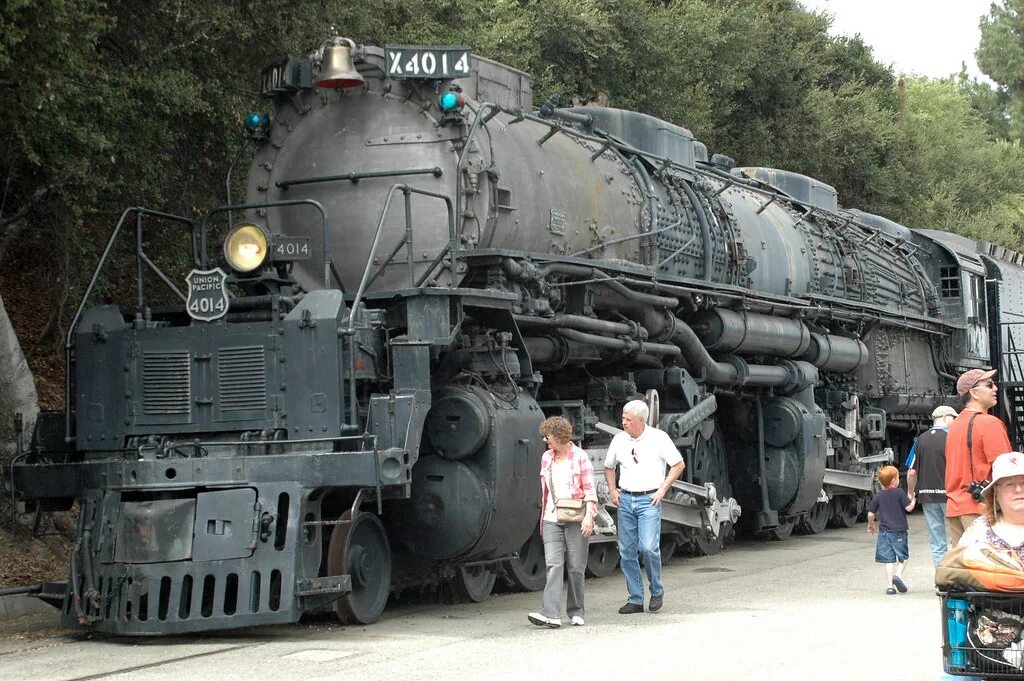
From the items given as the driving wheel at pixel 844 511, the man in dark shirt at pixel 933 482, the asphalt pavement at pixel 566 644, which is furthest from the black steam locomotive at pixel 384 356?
the driving wheel at pixel 844 511

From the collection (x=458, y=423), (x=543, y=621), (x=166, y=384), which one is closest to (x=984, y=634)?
(x=543, y=621)

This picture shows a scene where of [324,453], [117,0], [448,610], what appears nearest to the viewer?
[324,453]

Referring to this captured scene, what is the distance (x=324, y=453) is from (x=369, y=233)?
2341 millimetres

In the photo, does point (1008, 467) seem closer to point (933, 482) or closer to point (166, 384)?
point (166, 384)

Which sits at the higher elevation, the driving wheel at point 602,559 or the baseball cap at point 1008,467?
the baseball cap at point 1008,467

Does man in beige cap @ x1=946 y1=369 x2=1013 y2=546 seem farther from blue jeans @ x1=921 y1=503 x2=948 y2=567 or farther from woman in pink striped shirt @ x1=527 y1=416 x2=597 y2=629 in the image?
blue jeans @ x1=921 y1=503 x2=948 y2=567

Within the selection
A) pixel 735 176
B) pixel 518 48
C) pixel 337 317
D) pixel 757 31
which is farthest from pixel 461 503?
pixel 757 31

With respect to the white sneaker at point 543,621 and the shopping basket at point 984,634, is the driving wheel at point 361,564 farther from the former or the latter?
the shopping basket at point 984,634

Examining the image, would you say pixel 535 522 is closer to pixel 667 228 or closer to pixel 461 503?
pixel 461 503

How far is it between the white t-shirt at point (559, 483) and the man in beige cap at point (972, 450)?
2577mm

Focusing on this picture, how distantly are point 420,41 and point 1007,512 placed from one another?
13297 millimetres

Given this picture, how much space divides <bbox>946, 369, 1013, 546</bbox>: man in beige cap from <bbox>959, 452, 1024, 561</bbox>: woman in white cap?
3.30m

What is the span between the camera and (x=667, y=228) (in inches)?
526

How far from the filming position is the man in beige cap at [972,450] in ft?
28.1
